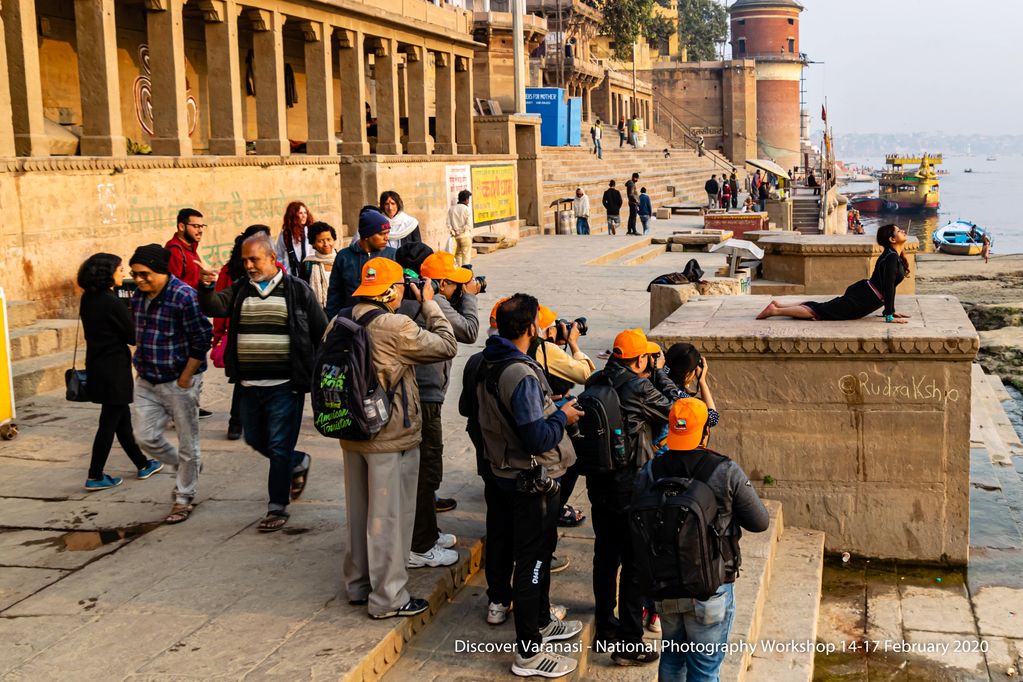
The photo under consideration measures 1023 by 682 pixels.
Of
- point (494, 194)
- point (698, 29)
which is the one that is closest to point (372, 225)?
point (494, 194)

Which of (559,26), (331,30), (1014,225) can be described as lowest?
(1014,225)

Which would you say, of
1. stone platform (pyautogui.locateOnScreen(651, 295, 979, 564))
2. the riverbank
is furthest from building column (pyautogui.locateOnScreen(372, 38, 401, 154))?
stone platform (pyautogui.locateOnScreen(651, 295, 979, 564))

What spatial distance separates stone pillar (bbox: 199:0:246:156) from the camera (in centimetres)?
1641

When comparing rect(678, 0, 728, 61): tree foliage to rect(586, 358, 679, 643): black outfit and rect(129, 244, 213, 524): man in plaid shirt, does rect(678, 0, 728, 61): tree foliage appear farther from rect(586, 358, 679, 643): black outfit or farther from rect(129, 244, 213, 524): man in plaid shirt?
rect(586, 358, 679, 643): black outfit

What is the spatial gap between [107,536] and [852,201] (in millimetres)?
88669

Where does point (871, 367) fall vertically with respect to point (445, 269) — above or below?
below

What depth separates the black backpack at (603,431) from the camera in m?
4.84

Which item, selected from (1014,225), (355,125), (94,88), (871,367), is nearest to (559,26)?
(355,125)

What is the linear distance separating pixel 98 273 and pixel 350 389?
9.08 ft

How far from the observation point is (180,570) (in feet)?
18.2

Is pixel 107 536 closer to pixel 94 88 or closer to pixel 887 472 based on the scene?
pixel 887 472

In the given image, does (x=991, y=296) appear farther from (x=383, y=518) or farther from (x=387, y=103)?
(x=383, y=518)

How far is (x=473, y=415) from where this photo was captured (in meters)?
4.95

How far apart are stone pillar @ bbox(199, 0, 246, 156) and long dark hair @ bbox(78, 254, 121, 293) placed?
1005cm
